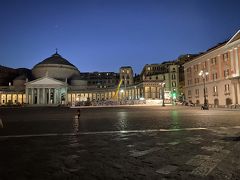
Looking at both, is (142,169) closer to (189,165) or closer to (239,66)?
(189,165)

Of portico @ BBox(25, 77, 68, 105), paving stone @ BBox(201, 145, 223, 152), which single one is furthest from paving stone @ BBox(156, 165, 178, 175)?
portico @ BBox(25, 77, 68, 105)

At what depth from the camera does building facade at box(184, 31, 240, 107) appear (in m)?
43.4

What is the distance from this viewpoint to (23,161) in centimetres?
606

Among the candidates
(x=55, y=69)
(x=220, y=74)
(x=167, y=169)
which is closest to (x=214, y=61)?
(x=220, y=74)

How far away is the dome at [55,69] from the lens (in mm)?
124500

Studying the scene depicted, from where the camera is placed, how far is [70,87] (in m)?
124

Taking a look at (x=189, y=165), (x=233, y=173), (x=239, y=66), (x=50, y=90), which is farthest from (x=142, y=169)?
(x=50, y=90)

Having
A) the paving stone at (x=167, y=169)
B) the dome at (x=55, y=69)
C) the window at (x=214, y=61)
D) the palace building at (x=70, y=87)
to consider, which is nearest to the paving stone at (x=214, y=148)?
the paving stone at (x=167, y=169)

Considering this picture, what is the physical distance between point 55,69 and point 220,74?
325 ft

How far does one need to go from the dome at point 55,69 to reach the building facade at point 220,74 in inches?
3427

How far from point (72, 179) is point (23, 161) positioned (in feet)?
7.61

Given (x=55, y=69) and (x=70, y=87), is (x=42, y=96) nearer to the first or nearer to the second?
(x=70, y=87)

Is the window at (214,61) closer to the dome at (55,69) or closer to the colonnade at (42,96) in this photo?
the colonnade at (42,96)

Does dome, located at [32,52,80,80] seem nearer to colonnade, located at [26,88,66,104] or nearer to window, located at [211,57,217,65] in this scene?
colonnade, located at [26,88,66,104]
